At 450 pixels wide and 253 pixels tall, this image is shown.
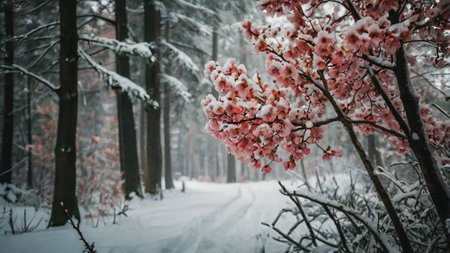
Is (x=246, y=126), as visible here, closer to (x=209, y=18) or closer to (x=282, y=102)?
(x=282, y=102)

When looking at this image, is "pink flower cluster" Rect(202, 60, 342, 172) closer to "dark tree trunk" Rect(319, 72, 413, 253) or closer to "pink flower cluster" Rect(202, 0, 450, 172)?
"pink flower cluster" Rect(202, 0, 450, 172)

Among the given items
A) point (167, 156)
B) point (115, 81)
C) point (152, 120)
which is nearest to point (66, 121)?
point (115, 81)

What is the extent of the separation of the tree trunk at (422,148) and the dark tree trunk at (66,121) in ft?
16.2

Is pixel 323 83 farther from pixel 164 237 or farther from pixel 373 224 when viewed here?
pixel 164 237

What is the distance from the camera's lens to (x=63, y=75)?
14.4ft

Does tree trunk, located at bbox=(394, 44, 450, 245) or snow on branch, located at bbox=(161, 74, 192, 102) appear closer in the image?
tree trunk, located at bbox=(394, 44, 450, 245)

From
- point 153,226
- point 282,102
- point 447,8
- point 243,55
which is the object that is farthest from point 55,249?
point 243,55

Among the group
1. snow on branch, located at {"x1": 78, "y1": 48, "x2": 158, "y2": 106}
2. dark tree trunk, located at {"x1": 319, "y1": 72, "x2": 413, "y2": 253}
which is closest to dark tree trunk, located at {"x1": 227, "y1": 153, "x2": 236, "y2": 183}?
snow on branch, located at {"x1": 78, "y1": 48, "x2": 158, "y2": 106}

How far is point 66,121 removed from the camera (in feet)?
14.3

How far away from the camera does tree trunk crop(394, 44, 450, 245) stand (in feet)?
5.09

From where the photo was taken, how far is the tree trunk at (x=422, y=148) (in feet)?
5.09

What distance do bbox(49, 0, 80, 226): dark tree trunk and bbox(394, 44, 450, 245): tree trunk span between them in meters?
4.93

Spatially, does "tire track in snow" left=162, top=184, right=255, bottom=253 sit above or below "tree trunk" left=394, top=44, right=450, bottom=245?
below

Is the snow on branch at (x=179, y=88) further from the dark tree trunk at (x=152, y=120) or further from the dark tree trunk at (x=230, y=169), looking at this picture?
the dark tree trunk at (x=230, y=169)
